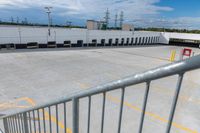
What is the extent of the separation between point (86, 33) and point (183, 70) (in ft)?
86.2

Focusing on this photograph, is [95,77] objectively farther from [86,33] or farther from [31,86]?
[86,33]

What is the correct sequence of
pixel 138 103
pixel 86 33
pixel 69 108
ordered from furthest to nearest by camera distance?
pixel 86 33
pixel 138 103
pixel 69 108

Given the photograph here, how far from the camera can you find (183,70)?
0.77m

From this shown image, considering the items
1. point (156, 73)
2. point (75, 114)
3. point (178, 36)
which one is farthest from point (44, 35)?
point (178, 36)

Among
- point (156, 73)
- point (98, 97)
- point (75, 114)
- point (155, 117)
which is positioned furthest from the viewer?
point (98, 97)

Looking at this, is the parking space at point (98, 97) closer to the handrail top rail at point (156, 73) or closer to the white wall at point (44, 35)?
the handrail top rail at point (156, 73)

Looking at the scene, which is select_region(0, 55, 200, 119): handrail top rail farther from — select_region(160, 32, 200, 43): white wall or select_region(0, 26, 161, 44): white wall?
select_region(160, 32, 200, 43): white wall

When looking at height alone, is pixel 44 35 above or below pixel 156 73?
below

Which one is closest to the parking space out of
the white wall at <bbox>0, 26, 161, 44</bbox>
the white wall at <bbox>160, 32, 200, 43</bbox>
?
the white wall at <bbox>0, 26, 161, 44</bbox>

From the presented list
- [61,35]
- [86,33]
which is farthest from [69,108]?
[86,33]

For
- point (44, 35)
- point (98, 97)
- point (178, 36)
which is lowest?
point (98, 97)

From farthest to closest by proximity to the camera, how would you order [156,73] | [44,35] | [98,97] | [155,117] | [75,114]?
[44,35]
[98,97]
[155,117]
[75,114]
[156,73]

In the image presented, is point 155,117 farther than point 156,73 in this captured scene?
Yes

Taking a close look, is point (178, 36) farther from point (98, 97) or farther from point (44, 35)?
point (98, 97)
